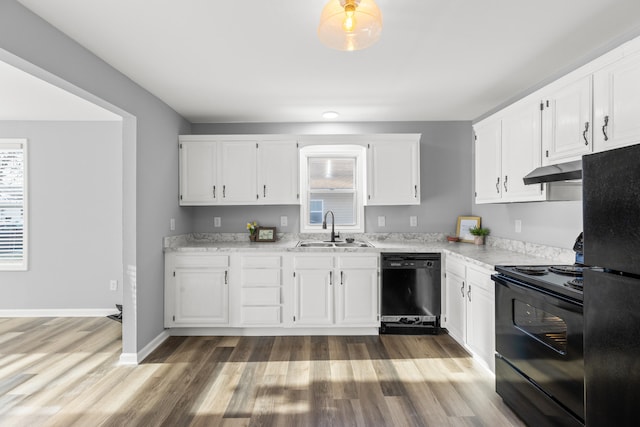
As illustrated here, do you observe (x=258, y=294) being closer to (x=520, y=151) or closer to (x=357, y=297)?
(x=357, y=297)

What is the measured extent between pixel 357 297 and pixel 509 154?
192cm

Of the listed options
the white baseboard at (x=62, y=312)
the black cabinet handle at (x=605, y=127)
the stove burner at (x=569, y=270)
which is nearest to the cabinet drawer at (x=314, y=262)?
the stove burner at (x=569, y=270)

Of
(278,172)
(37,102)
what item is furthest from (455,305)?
(37,102)

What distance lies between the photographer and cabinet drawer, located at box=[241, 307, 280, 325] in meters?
3.46

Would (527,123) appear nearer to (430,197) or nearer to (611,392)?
(430,197)

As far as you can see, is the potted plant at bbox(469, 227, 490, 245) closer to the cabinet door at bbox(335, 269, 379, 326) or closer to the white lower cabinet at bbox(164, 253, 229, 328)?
the cabinet door at bbox(335, 269, 379, 326)

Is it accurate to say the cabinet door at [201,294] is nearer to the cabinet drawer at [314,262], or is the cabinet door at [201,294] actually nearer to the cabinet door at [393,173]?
the cabinet drawer at [314,262]

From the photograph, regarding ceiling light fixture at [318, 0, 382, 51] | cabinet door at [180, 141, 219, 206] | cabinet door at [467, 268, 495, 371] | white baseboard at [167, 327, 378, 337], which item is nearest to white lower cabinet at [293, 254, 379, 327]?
white baseboard at [167, 327, 378, 337]

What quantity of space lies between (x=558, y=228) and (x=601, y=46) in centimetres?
132

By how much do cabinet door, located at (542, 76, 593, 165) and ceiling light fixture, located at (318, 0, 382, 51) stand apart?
1.39 meters

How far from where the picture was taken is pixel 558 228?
8.82ft

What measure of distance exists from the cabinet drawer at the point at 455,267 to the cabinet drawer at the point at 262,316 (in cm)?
177

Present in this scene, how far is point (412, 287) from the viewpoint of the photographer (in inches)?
135

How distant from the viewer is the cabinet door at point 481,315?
254cm
